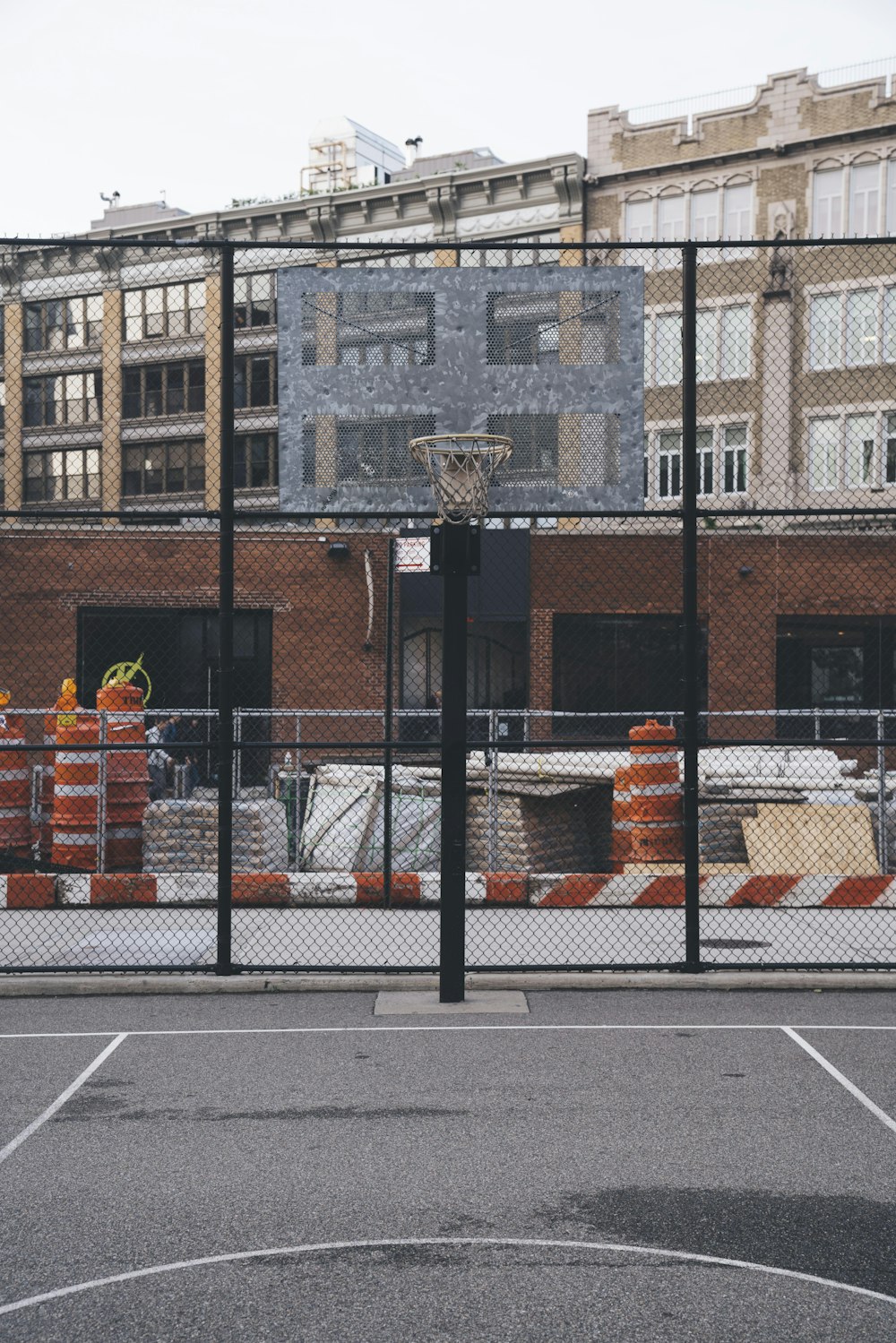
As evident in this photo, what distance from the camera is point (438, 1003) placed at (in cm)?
957

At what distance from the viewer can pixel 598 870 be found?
1595cm

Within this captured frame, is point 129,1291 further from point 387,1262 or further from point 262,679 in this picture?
point 262,679

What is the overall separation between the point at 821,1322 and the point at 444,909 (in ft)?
16.6

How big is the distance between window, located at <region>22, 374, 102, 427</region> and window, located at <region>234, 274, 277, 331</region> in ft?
19.5

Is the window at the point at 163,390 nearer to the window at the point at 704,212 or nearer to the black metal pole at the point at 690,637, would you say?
the window at the point at 704,212

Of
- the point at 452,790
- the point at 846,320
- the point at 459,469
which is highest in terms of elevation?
the point at 846,320

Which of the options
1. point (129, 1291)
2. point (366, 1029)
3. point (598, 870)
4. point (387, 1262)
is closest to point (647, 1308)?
point (387, 1262)

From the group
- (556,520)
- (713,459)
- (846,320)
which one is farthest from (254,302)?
(846,320)

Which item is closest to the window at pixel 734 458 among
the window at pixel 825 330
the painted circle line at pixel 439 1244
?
the window at pixel 825 330

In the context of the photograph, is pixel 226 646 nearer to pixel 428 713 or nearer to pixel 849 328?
pixel 428 713

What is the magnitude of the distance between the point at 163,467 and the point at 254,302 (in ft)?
21.4

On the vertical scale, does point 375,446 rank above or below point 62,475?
below

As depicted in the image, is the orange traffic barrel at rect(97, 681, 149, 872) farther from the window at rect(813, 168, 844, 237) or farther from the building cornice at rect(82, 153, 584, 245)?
the window at rect(813, 168, 844, 237)

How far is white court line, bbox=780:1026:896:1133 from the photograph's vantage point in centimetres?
693
